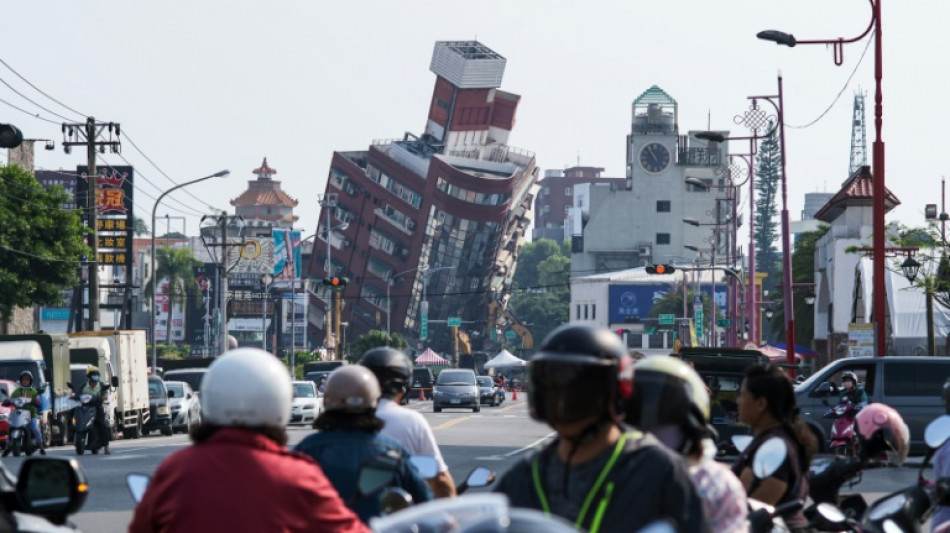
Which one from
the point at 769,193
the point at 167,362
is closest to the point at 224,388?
the point at 167,362

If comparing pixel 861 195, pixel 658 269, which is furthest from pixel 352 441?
pixel 861 195

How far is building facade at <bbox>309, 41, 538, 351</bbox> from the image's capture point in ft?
502

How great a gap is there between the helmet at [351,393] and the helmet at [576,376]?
2570 mm

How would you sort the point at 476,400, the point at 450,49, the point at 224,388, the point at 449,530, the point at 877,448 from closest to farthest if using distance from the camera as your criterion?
the point at 449,530
the point at 224,388
the point at 877,448
the point at 476,400
the point at 450,49

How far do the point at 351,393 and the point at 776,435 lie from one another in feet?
5.82

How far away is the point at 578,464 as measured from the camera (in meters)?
4.60

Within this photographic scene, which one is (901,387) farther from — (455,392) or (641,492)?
(455,392)

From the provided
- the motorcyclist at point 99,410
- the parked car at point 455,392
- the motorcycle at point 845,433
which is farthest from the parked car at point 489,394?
the motorcycle at point 845,433

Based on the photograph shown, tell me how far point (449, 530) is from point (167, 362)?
6858 cm

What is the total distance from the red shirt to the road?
1147cm

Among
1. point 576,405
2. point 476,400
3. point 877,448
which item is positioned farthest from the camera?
point 476,400

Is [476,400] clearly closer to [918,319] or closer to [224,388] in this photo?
[918,319]

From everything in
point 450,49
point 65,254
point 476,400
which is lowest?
point 476,400

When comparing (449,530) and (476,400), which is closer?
(449,530)
